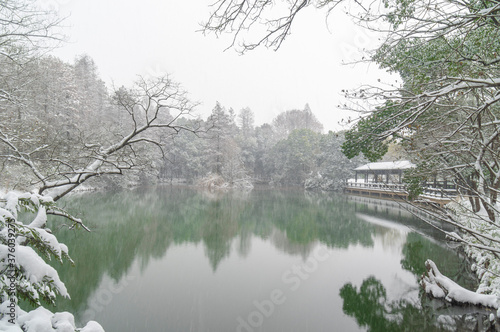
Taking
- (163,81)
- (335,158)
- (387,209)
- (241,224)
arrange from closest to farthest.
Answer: (163,81)
(241,224)
(387,209)
(335,158)

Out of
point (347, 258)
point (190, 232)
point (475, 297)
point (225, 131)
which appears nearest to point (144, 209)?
point (190, 232)

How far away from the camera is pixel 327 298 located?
19.4 feet

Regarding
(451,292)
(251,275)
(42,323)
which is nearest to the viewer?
(42,323)

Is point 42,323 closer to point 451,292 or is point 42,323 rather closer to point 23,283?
Result: point 23,283

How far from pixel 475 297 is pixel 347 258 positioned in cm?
368

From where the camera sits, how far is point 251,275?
7.18m

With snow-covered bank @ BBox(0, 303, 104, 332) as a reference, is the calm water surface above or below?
below

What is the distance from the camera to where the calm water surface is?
5.01m

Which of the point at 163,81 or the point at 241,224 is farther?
the point at 241,224

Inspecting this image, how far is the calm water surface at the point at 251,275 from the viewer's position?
5.01m

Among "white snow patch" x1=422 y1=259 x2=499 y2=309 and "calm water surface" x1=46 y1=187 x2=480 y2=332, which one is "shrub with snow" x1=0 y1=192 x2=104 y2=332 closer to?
"calm water surface" x1=46 y1=187 x2=480 y2=332

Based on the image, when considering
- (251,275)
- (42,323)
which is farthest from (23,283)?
(251,275)

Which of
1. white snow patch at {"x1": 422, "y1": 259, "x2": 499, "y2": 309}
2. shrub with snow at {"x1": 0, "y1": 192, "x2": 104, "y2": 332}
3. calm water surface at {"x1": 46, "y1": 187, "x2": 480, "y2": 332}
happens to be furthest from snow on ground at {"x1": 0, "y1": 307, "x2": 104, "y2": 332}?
white snow patch at {"x1": 422, "y1": 259, "x2": 499, "y2": 309}

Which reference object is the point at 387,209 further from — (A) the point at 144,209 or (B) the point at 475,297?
(A) the point at 144,209
